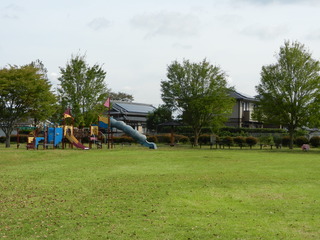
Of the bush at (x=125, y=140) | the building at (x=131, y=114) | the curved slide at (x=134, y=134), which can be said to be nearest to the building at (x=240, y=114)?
the building at (x=131, y=114)

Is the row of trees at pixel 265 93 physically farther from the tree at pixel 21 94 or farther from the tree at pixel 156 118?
the tree at pixel 21 94

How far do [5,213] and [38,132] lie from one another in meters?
22.2

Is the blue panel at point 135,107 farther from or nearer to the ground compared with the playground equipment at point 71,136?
farther from the ground

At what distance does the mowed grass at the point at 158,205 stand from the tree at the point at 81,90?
2088cm

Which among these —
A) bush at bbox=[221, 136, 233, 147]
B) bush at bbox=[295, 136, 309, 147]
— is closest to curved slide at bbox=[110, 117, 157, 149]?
bush at bbox=[221, 136, 233, 147]

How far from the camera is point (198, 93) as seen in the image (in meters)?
39.1

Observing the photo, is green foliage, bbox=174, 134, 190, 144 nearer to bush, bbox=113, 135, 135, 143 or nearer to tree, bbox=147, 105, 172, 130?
tree, bbox=147, 105, 172, 130

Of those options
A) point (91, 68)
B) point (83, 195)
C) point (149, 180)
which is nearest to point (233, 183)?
point (149, 180)

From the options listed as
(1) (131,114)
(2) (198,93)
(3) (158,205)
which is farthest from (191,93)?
(3) (158,205)

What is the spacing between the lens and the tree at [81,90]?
34.6 m

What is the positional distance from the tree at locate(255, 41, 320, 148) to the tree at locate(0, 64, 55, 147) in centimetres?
1840

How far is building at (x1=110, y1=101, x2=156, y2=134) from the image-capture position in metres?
56.3

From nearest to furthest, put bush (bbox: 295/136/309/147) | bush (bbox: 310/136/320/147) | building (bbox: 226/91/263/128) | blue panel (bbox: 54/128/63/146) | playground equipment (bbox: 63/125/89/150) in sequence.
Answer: blue panel (bbox: 54/128/63/146) < playground equipment (bbox: 63/125/89/150) < bush (bbox: 310/136/320/147) < bush (bbox: 295/136/309/147) < building (bbox: 226/91/263/128)

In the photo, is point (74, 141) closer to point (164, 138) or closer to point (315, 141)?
point (164, 138)
